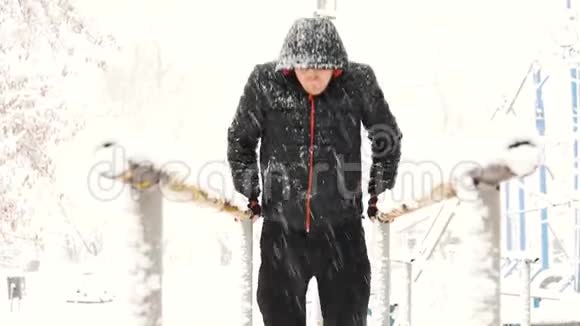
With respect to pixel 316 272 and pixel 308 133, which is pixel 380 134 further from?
Result: pixel 316 272

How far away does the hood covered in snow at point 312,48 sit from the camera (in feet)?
8.86

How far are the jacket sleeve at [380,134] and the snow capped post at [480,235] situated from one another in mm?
635

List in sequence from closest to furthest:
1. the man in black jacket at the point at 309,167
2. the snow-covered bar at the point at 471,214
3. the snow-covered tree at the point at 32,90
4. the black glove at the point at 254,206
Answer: the snow-covered bar at the point at 471,214, the man in black jacket at the point at 309,167, the black glove at the point at 254,206, the snow-covered tree at the point at 32,90

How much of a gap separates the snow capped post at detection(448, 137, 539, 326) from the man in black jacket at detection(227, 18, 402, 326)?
1.90 feet

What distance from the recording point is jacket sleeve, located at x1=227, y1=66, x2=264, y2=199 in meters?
2.89

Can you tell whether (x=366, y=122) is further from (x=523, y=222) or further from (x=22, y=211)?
(x=22, y=211)

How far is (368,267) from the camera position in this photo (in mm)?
2955

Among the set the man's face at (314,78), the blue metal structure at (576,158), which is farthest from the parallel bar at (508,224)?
the man's face at (314,78)

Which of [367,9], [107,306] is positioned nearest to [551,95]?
[107,306]

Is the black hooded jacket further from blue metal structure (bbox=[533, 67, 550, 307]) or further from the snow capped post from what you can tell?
blue metal structure (bbox=[533, 67, 550, 307])

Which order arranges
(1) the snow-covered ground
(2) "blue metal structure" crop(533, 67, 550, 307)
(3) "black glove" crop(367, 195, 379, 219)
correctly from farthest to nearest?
1. (1) the snow-covered ground
2. (2) "blue metal structure" crop(533, 67, 550, 307)
3. (3) "black glove" crop(367, 195, 379, 219)

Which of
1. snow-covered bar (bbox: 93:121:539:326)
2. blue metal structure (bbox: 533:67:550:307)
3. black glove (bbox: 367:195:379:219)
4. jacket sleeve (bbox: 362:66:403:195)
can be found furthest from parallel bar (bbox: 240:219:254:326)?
blue metal structure (bbox: 533:67:550:307)

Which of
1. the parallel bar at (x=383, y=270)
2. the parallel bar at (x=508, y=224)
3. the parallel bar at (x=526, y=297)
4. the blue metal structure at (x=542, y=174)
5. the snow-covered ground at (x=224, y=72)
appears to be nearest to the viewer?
the parallel bar at (x=383, y=270)

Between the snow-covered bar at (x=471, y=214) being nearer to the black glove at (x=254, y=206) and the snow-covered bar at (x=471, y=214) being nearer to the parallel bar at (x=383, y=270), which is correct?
the black glove at (x=254, y=206)
